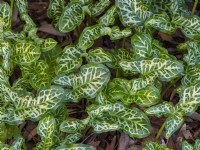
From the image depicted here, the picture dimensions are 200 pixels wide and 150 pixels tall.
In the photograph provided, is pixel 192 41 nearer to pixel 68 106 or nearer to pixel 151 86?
pixel 151 86

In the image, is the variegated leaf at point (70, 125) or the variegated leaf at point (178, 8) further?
the variegated leaf at point (178, 8)

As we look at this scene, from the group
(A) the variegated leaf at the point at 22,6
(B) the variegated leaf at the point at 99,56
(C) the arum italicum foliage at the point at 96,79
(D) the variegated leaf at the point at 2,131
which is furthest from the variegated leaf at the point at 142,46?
(D) the variegated leaf at the point at 2,131

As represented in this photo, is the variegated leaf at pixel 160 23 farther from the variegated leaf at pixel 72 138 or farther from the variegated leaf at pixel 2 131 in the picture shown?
the variegated leaf at pixel 2 131

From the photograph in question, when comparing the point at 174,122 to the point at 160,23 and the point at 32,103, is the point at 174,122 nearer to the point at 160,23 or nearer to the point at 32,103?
the point at 160,23

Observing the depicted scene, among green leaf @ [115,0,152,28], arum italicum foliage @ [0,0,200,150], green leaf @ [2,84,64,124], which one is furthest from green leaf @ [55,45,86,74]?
green leaf @ [115,0,152,28]

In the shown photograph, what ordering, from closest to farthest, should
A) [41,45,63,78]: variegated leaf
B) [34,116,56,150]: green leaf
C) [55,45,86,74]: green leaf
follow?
1. [34,116,56,150]: green leaf
2. [55,45,86,74]: green leaf
3. [41,45,63,78]: variegated leaf

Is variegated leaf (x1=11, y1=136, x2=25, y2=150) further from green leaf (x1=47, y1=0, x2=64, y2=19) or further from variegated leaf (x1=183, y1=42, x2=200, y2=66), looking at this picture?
variegated leaf (x1=183, y1=42, x2=200, y2=66)

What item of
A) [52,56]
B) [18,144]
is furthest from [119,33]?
[18,144]
